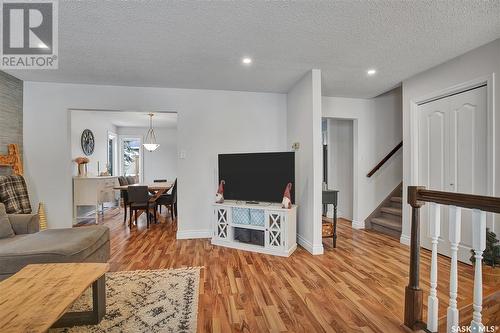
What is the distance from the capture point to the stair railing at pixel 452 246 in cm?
124

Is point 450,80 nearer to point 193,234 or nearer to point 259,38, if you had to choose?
point 259,38

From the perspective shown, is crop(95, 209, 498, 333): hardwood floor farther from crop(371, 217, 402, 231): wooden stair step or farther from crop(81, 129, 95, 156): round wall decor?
Answer: crop(81, 129, 95, 156): round wall decor

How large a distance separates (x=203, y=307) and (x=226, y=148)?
2634mm

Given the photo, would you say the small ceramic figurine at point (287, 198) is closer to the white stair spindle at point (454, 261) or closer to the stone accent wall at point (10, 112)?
the white stair spindle at point (454, 261)

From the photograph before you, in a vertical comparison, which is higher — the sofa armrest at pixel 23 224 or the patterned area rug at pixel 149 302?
the sofa armrest at pixel 23 224

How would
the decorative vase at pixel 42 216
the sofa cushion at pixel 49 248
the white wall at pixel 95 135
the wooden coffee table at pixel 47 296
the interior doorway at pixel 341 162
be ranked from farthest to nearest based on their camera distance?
the white wall at pixel 95 135
the interior doorway at pixel 341 162
the decorative vase at pixel 42 216
the sofa cushion at pixel 49 248
the wooden coffee table at pixel 47 296

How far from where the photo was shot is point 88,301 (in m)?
2.09

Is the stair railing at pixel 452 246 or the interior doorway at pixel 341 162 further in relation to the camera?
the interior doorway at pixel 341 162

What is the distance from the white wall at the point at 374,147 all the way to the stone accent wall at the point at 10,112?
17.3 ft

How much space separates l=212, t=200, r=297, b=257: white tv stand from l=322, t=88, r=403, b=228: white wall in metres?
1.96

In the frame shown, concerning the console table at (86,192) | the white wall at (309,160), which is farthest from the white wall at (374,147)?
the console table at (86,192)

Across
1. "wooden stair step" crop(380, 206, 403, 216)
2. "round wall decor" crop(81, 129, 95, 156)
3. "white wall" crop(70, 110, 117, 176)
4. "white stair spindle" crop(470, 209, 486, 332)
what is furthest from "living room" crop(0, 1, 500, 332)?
"round wall decor" crop(81, 129, 95, 156)

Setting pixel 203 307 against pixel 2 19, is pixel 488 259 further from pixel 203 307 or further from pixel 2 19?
pixel 2 19

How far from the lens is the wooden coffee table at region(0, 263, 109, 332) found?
46.8 inches
